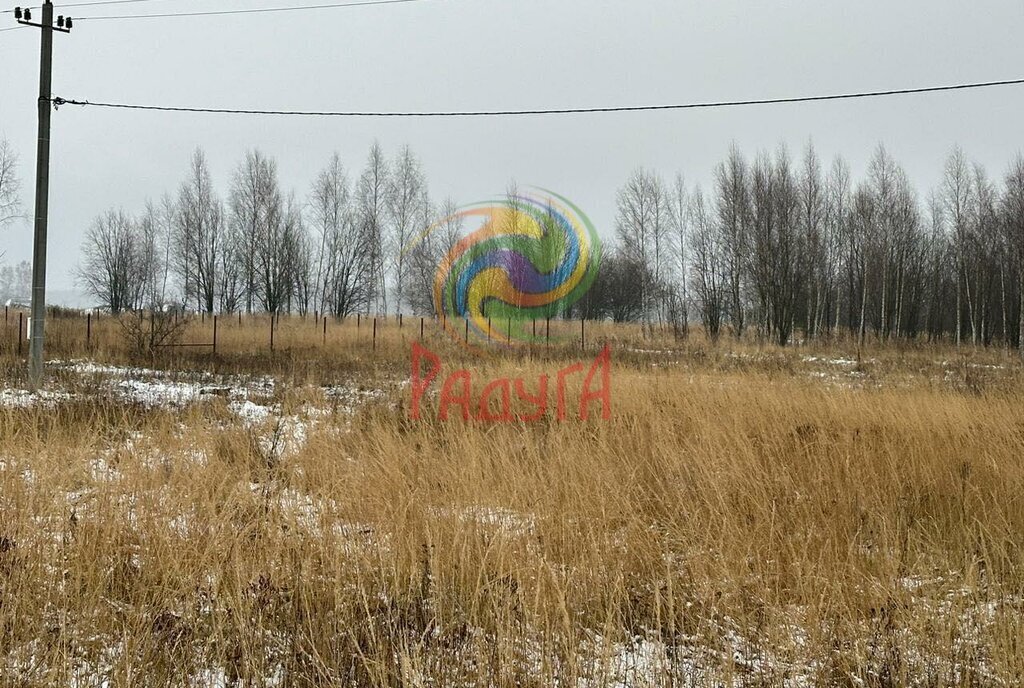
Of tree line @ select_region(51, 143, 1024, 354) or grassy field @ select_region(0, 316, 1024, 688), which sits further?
tree line @ select_region(51, 143, 1024, 354)

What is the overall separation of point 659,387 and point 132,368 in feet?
36.1

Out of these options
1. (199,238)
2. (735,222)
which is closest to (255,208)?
(199,238)

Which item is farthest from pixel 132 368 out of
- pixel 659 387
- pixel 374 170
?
pixel 374 170

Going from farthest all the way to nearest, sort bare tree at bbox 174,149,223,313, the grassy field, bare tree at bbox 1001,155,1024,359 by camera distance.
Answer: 1. bare tree at bbox 174,149,223,313
2. bare tree at bbox 1001,155,1024,359
3. the grassy field

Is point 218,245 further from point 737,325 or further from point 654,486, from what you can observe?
point 654,486

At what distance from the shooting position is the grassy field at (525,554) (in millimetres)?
2156

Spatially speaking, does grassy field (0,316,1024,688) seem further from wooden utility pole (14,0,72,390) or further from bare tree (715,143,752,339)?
Result: bare tree (715,143,752,339)

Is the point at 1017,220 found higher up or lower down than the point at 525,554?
higher up

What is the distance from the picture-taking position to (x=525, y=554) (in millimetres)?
2889

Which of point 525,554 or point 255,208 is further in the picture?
point 255,208

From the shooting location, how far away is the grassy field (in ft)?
7.07

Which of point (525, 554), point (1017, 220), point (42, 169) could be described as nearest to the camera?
point (525, 554)

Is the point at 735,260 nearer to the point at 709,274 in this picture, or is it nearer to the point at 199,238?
the point at 709,274

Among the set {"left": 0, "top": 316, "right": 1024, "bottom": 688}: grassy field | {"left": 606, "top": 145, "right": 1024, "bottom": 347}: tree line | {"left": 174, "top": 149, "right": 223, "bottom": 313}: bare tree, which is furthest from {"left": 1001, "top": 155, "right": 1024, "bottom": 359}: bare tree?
{"left": 174, "top": 149, "right": 223, "bottom": 313}: bare tree
